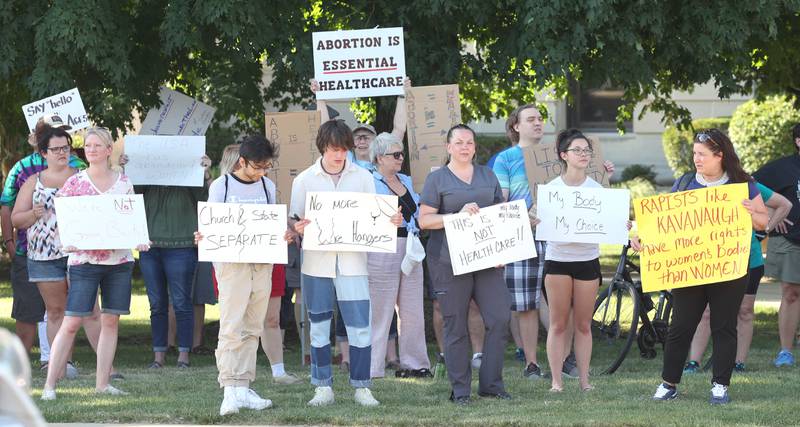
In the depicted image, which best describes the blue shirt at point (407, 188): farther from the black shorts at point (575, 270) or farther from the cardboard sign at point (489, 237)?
the black shorts at point (575, 270)

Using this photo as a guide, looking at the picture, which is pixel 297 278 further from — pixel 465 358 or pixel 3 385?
pixel 3 385

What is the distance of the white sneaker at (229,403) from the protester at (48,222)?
6.62 ft

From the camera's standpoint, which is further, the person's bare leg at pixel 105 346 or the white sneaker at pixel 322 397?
the person's bare leg at pixel 105 346

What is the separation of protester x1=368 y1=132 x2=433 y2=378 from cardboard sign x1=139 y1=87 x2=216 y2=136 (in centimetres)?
209

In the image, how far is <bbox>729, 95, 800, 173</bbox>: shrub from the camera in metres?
23.2

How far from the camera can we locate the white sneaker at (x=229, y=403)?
7.65 metres

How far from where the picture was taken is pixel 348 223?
25.7 ft

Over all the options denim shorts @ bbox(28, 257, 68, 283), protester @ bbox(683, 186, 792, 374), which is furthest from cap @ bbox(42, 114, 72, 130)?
protester @ bbox(683, 186, 792, 374)

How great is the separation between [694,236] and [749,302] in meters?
2.09

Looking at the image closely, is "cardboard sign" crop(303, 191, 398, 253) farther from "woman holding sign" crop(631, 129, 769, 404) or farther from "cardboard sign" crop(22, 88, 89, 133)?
"cardboard sign" crop(22, 88, 89, 133)

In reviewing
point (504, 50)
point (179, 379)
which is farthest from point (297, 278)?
point (504, 50)

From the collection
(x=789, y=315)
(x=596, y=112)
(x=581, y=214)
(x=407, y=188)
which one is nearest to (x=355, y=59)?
(x=407, y=188)

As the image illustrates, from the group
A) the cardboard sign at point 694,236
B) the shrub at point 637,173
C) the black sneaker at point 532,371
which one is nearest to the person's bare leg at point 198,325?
the black sneaker at point 532,371

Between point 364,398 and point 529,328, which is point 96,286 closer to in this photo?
point 364,398
